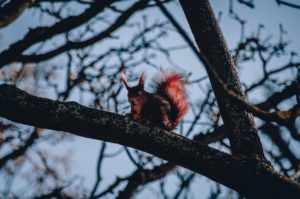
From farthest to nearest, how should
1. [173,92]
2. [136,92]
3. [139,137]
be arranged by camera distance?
[173,92] → [136,92] → [139,137]

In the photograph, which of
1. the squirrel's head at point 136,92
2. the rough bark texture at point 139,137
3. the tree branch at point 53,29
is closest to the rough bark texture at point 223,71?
the rough bark texture at point 139,137

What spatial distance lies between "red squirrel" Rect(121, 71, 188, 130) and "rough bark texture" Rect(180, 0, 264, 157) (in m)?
1.12

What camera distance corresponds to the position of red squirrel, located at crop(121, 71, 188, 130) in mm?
3381

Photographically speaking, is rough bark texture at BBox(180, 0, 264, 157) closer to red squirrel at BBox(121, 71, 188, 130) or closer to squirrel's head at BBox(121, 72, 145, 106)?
red squirrel at BBox(121, 71, 188, 130)

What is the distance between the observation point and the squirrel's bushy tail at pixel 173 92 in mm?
3488

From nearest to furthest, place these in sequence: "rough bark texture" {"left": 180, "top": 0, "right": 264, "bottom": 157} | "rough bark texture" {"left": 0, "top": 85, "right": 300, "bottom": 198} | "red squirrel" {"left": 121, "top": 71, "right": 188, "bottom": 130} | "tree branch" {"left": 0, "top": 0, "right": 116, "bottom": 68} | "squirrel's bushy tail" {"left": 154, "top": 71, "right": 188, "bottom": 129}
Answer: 1. "rough bark texture" {"left": 0, "top": 85, "right": 300, "bottom": 198}
2. "rough bark texture" {"left": 180, "top": 0, "right": 264, "bottom": 157}
3. "tree branch" {"left": 0, "top": 0, "right": 116, "bottom": 68}
4. "red squirrel" {"left": 121, "top": 71, "right": 188, "bottom": 130}
5. "squirrel's bushy tail" {"left": 154, "top": 71, "right": 188, "bottom": 129}

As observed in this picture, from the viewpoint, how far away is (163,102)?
3.46m

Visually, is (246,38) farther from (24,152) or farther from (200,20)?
(24,152)

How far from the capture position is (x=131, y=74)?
495 cm

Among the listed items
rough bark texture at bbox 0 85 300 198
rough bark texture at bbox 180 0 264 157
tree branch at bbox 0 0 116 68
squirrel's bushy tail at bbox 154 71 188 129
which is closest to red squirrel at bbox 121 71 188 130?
squirrel's bushy tail at bbox 154 71 188 129

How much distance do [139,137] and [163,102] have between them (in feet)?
5.53

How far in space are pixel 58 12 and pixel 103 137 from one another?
2612 mm

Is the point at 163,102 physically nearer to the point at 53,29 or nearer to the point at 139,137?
the point at 53,29

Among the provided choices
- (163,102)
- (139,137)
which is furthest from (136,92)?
(139,137)
